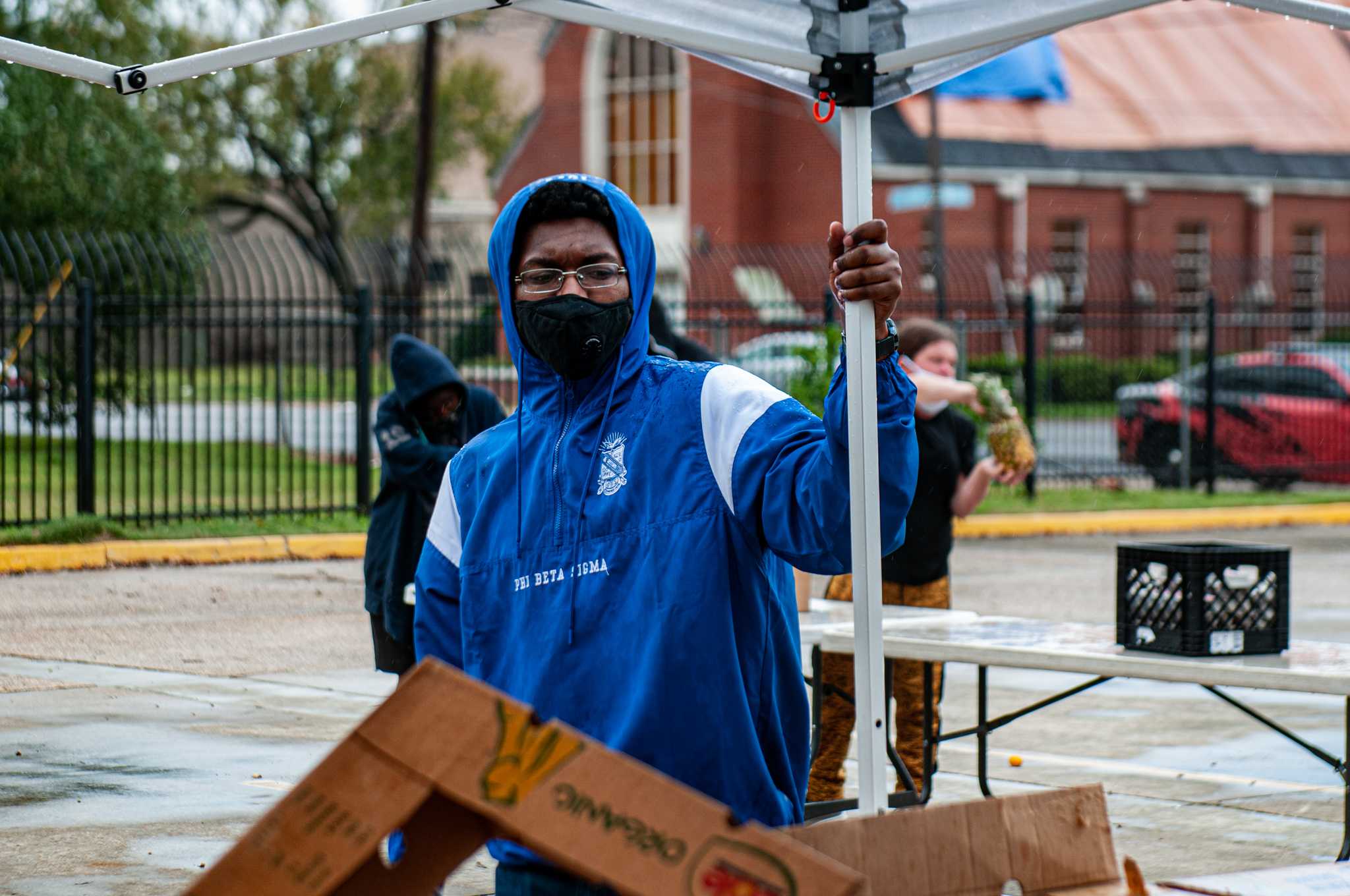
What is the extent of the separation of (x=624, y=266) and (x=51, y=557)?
11.2 m

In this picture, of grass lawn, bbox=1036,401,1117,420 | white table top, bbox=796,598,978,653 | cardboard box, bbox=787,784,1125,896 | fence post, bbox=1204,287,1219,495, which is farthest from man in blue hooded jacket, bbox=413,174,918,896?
grass lawn, bbox=1036,401,1117,420

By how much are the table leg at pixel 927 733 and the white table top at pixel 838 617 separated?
0.62 ft

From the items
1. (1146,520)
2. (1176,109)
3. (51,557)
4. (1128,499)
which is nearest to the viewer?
(51,557)

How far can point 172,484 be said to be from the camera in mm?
18969

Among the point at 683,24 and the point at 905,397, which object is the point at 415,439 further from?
the point at 905,397

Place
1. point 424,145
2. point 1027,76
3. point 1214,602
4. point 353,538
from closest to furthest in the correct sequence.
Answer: point 1214,602, point 353,538, point 1027,76, point 424,145

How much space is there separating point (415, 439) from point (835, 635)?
5.77 ft

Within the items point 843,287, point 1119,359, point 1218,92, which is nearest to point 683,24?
point 843,287

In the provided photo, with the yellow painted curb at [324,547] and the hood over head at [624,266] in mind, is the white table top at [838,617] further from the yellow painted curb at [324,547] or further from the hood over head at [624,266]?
the yellow painted curb at [324,547]

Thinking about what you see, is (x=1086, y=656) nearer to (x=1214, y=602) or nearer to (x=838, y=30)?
(x=1214, y=602)

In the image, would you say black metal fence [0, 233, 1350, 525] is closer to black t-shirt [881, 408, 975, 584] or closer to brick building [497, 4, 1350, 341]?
black t-shirt [881, 408, 975, 584]

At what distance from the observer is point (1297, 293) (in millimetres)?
46688

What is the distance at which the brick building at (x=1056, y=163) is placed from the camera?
41281 millimetres

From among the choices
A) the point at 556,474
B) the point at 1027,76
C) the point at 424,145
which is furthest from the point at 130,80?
the point at 424,145
